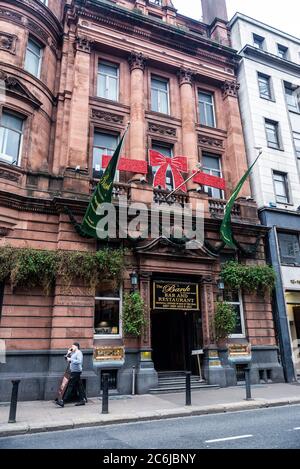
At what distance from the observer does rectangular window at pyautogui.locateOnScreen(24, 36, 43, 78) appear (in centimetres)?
1664

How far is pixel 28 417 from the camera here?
9.25 meters

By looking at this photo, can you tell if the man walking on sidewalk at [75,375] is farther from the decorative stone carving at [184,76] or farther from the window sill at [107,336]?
the decorative stone carving at [184,76]

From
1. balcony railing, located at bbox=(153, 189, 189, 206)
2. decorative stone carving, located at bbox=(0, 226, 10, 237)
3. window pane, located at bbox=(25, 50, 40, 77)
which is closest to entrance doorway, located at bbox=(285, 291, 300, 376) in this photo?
balcony railing, located at bbox=(153, 189, 189, 206)

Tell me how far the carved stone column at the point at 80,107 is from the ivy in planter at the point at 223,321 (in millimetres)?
8862

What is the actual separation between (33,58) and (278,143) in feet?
48.3

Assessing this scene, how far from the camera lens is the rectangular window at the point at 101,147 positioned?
17.0m

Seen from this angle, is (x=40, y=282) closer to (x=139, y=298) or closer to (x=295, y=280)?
(x=139, y=298)

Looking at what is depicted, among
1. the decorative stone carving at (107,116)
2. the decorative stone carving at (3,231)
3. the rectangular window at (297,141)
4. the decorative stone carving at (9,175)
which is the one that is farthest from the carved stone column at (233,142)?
the decorative stone carving at (3,231)

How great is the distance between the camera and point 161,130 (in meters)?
19.0

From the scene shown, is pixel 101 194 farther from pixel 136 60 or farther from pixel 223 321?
pixel 136 60

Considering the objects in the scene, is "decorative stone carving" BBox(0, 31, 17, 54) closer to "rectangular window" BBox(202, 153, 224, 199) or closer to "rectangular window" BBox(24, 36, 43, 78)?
"rectangular window" BBox(24, 36, 43, 78)

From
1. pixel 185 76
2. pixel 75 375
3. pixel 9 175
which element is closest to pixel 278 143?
pixel 185 76

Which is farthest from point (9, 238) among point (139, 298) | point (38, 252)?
point (139, 298)
